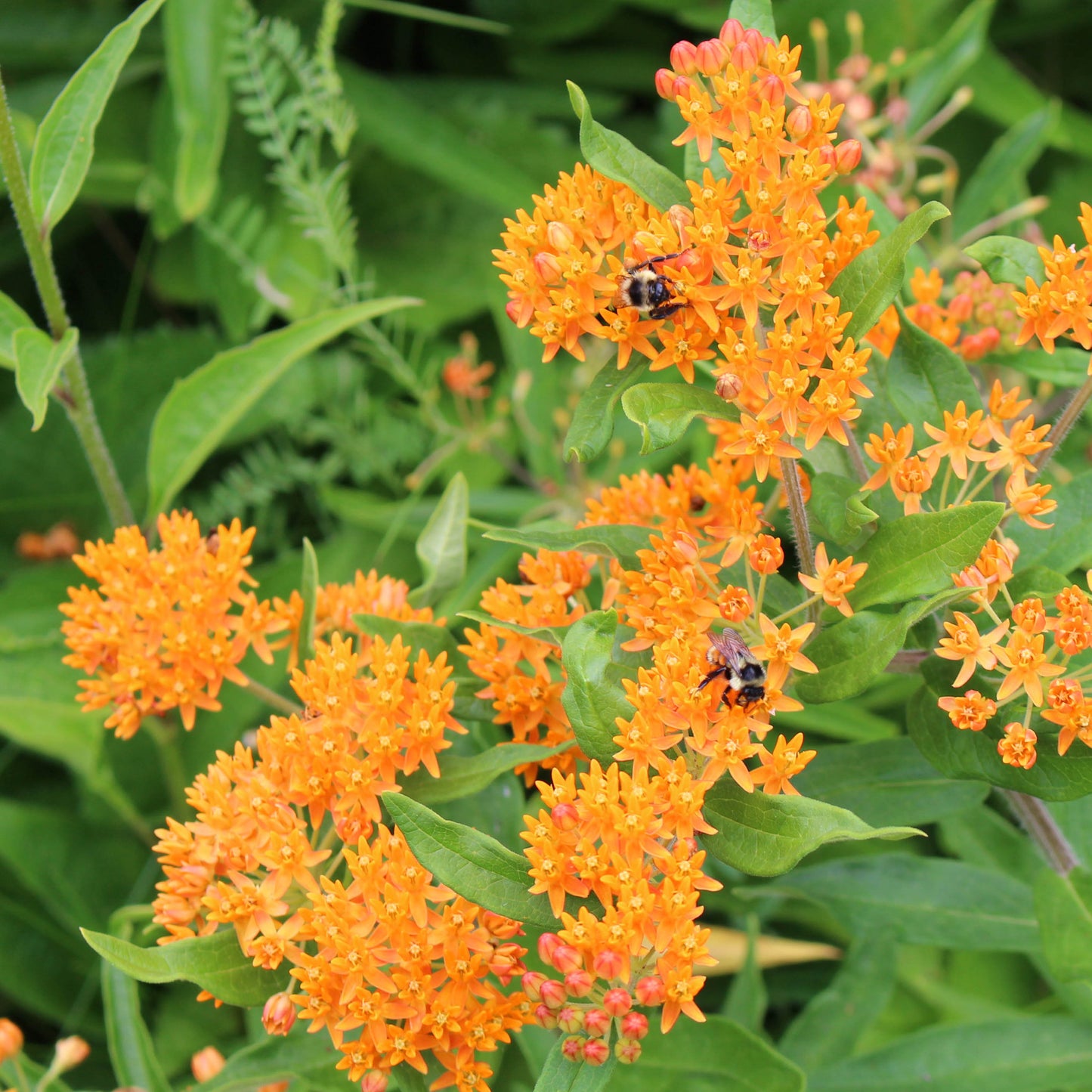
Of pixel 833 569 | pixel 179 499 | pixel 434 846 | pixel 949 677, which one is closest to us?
pixel 434 846

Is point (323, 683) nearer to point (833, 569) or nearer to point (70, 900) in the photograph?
point (833, 569)

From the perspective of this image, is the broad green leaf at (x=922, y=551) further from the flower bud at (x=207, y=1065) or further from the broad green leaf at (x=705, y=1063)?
the flower bud at (x=207, y=1065)

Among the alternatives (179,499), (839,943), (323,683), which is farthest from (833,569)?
(179,499)

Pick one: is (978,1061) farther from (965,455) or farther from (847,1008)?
(965,455)

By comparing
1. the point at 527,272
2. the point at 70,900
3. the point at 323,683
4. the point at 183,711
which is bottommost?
the point at 70,900

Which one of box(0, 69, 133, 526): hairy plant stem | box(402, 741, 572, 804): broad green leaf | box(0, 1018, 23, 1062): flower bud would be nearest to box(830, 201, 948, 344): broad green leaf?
box(402, 741, 572, 804): broad green leaf

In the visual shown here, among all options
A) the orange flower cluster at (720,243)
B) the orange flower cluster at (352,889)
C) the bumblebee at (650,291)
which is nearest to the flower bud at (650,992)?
the orange flower cluster at (352,889)

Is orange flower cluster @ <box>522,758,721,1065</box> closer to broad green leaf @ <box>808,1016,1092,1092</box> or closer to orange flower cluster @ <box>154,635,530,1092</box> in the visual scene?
orange flower cluster @ <box>154,635,530,1092</box>
